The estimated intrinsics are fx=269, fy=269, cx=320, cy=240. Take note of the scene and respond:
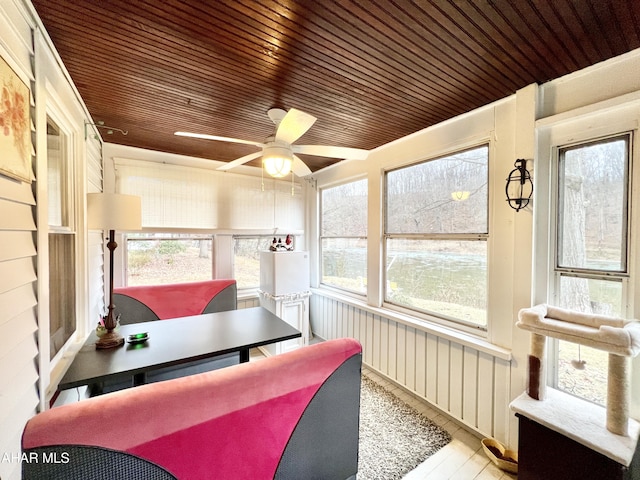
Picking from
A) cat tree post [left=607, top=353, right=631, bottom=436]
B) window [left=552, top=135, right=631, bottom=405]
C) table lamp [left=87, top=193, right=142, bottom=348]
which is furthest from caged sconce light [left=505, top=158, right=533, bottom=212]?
table lamp [left=87, top=193, right=142, bottom=348]

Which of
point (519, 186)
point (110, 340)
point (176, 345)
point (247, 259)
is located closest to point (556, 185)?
point (519, 186)

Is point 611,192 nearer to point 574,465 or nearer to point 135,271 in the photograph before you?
point 574,465

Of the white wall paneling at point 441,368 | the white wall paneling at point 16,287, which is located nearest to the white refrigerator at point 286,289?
the white wall paneling at point 441,368

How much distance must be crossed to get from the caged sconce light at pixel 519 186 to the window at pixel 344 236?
163 centimetres

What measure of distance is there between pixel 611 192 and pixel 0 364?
294 centimetres

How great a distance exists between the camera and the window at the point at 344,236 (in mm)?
3357

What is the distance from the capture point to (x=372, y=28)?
4.24ft

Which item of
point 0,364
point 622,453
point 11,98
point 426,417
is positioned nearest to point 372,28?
point 11,98

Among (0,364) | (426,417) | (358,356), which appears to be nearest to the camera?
(0,364)

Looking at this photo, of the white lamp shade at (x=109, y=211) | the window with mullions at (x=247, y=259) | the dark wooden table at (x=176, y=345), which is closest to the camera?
the dark wooden table at (x=176, y=345)

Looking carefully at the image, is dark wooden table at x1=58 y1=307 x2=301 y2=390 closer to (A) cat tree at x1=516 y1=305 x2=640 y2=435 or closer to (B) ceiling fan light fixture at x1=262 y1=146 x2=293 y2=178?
(B) ceiling fan light fixture at x1=262 y1=146 x2=293 y2=178

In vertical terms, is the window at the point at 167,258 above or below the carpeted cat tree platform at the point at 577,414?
above

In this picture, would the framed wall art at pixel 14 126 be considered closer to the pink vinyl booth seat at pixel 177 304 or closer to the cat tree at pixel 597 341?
the pink vinyl booth seat at pixel 177 304

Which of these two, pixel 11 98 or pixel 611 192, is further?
pixel 611 192
